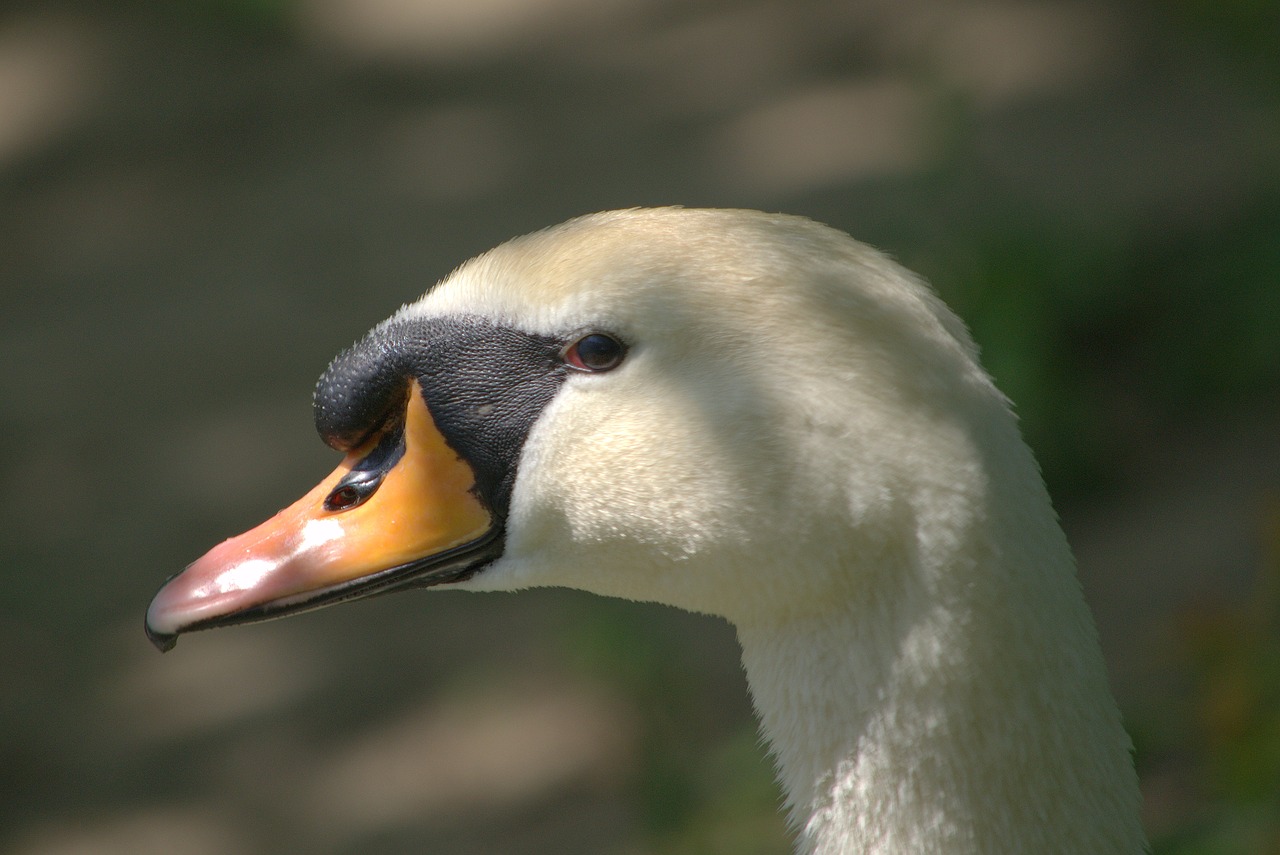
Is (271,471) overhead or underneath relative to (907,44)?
underneath

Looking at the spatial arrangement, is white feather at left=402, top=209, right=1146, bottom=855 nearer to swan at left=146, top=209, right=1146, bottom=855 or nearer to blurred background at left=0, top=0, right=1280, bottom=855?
swan at left=146, top=209, right=1146, bottom=855

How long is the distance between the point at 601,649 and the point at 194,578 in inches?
80.5

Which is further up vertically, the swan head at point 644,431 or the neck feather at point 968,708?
the swan head at point 644,431

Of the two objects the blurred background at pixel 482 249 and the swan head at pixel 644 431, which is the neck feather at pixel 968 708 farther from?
the blurred background at pixel 482 249

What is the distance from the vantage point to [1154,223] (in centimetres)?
514

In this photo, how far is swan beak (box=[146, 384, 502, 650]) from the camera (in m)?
1.90

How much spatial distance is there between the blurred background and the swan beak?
1581 millimetres

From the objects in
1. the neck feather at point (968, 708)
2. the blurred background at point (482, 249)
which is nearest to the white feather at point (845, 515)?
the neck feather at point (968, 708)

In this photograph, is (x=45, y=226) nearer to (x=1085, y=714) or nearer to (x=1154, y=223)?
(x=1154, y=223)

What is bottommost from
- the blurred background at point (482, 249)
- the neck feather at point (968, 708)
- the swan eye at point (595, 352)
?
the blurred background at point (482, 249)

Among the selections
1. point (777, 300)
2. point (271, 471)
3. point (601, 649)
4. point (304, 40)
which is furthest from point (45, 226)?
point (777, 300)

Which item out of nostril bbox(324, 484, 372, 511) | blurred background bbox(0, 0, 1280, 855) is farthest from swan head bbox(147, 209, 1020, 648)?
blurred background bbox(0, 0, 1280, 855)

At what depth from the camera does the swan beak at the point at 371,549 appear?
1900mm

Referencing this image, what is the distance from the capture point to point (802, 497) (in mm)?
1667
